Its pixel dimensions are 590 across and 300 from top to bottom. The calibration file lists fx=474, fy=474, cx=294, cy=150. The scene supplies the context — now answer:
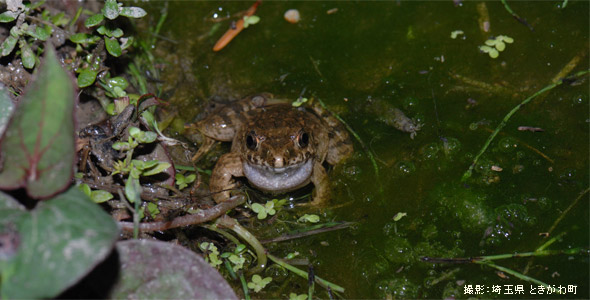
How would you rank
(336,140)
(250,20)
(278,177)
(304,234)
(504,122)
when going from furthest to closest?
(250,20), (336,140), (278,177), (504,122), (304,234)

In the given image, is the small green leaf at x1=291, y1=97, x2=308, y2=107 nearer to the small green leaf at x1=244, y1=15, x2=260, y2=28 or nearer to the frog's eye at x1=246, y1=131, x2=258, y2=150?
the frog's eye at x1=246, y1=131, x2=258, y2=150

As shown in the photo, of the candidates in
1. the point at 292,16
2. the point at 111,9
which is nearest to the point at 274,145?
the point at 111,9

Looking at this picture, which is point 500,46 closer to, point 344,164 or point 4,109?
point 344,164

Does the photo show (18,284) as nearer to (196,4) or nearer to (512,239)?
(512,239)

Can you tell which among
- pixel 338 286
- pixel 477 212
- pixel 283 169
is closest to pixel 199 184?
pixel 283 169

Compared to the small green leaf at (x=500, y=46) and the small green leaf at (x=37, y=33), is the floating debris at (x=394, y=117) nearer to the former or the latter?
the small green leaf at (x=500, y=46)

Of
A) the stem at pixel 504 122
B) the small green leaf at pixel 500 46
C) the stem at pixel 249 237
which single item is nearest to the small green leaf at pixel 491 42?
the small green leaf at pixel 500 46
